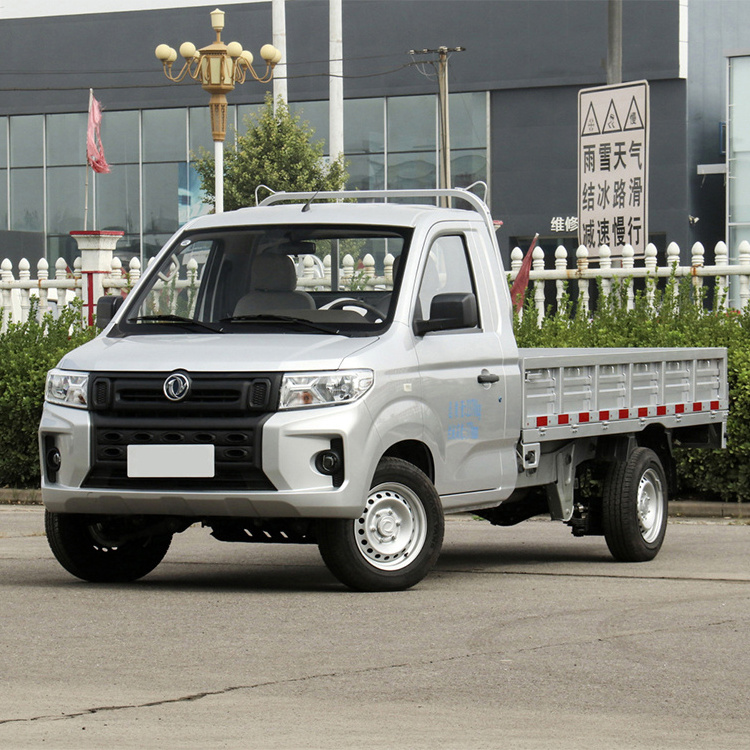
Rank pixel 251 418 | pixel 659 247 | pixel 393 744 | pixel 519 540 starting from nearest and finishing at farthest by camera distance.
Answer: pixel 393 744
pixel 251 418
pixel 519 540
pixel 659 247

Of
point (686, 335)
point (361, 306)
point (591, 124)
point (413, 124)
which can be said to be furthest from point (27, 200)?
point (361, 306)

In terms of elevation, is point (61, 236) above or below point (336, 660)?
above

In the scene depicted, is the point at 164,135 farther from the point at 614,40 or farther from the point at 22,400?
the point at 22,400

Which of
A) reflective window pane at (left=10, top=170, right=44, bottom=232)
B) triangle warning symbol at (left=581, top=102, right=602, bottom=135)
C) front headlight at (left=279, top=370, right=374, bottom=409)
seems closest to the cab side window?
front headlight at (left=279, top=370, right=374, bottom=409)

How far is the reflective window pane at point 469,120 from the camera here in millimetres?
56125

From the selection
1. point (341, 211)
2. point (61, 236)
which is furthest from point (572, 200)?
point (341, 211)

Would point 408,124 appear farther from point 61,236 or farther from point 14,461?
point 14,461

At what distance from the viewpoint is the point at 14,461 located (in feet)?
55.9

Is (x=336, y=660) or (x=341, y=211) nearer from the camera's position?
(x=336, y=660)

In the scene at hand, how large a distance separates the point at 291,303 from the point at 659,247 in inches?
1746

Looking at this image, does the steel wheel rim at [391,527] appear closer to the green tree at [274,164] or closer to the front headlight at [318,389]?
the front headlight at [318,389]

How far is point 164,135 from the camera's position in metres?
61.0

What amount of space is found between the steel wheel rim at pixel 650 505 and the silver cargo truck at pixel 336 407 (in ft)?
0.06

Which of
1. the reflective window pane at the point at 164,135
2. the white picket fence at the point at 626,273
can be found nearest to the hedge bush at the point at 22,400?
the white picket fence at the point at 626,273
